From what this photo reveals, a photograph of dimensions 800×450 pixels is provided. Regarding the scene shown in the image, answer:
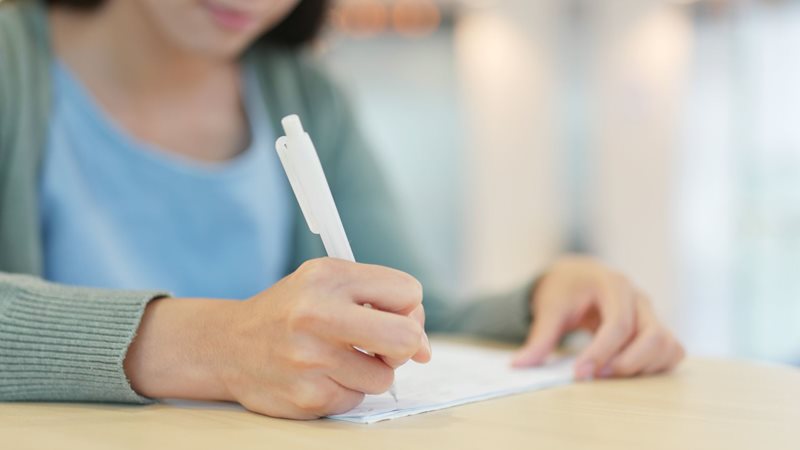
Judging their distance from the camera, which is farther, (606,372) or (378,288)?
(606,372)

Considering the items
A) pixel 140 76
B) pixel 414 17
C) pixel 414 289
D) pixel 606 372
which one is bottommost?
pixel 606 372

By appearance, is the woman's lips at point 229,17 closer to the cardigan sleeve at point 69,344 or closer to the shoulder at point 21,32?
the shoulder at point 21,32

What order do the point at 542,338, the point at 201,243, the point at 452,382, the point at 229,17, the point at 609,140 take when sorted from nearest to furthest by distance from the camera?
the point at 452,382 → the point at 542,338 → the point at 229,17 → the point at 201,243 → the point at 609,140

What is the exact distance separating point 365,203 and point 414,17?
140 inches

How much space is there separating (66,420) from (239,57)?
2.43 feet

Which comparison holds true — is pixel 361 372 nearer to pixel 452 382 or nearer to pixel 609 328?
pixel 452 382

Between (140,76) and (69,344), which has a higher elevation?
(140,76)

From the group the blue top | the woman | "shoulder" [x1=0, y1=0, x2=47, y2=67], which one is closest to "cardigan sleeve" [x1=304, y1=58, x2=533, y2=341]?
the woman

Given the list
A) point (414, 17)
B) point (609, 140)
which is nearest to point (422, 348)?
point (609, 140)

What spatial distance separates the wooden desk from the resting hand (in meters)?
0.09

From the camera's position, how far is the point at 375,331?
48 centimetres

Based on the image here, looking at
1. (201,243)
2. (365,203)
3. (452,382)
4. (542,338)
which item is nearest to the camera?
(452,382)

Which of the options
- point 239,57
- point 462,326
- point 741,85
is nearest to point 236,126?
point 239,57

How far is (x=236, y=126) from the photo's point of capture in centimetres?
112
